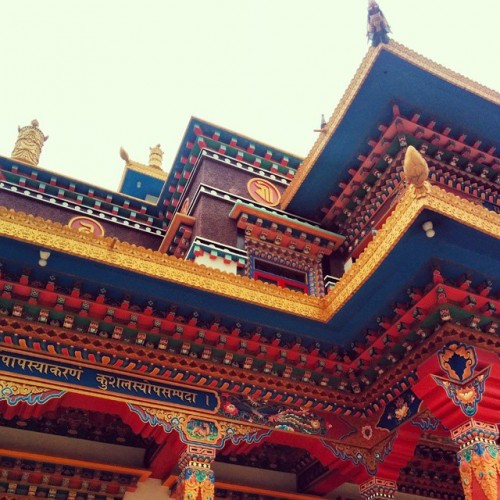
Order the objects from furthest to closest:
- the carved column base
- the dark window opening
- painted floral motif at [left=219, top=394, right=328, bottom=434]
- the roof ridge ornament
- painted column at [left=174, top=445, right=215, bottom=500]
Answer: the dark window opening → the roof ridge ornament → the carved column base → painted floral motif at [left=219, top=394, right=328, bottom=434] → painted column at [left=174, top=445, right=215, bottom=500]

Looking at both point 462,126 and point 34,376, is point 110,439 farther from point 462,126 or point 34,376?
point 462,126

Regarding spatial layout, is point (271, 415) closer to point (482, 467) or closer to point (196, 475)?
point (196, 475)

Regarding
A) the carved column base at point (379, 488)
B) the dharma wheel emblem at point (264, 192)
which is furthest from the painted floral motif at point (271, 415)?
the dharma wheel emblem at point (264, 192)

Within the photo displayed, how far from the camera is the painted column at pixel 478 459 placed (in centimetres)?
560

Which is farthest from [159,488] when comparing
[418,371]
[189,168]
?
[189,168]

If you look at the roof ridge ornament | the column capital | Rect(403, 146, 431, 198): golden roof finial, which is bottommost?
the column capital

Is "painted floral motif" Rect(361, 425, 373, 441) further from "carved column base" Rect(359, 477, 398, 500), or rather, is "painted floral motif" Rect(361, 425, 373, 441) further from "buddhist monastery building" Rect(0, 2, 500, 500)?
"carved column base" Rect(359, 477, 398, 500)

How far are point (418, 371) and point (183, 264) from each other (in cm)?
322

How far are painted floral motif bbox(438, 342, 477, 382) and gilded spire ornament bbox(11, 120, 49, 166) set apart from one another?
1083 cm

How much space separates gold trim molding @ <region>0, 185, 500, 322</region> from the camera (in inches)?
225

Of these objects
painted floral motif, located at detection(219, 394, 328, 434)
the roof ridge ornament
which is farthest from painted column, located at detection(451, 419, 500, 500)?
the roof ridge ornament

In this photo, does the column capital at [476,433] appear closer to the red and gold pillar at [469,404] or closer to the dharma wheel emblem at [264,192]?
the red and gold pillar at [469,404]

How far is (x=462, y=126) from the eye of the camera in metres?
9.73

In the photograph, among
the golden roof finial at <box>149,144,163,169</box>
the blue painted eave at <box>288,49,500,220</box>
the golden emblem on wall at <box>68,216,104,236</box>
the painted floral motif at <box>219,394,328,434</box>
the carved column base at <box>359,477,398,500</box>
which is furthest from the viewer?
the golden roof finial at <box>149,144,163,169</box>
